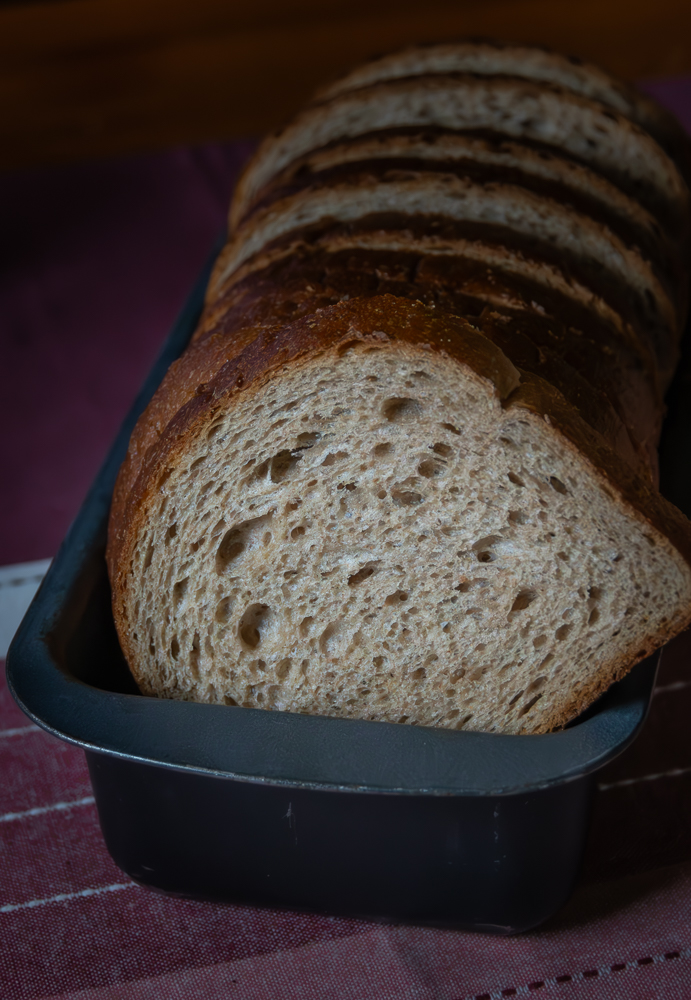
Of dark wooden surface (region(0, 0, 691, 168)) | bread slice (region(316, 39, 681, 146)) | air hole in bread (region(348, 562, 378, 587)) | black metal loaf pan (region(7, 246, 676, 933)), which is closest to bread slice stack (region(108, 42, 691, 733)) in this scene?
air hole in bread (region(348, 562, 378, 587))

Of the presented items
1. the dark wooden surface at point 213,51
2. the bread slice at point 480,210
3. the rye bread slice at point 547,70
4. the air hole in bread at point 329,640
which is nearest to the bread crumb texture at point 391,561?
the air hole in bread at point 329,640

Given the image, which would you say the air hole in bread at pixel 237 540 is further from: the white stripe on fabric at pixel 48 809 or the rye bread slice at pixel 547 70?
the rye bread slice at pixel 547 70

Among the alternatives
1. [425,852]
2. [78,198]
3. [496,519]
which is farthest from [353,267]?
[78,198]

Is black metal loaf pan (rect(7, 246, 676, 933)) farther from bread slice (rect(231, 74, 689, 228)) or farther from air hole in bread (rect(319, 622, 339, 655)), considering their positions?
bread slice (rect(231, 74, 689, 228))

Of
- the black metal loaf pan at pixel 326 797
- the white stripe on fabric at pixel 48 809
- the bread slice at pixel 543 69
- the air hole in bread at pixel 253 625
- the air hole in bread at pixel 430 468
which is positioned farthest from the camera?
the bread slice at pixel 543 69

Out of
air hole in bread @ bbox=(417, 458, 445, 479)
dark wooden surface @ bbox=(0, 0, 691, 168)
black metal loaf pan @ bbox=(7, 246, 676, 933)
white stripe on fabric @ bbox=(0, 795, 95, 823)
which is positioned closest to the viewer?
black metal loaf pan @ bbox=(7, 246, 676, 933)

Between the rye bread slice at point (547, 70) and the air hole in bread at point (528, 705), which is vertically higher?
the rye bread slice at point (547, 70)

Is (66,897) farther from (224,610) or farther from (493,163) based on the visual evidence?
(493,163)

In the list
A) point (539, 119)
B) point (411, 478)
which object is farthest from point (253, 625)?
point (539, 119)
